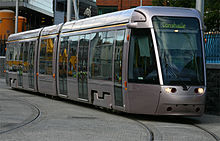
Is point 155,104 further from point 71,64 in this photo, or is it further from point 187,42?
point 71,64

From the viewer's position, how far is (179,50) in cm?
1247

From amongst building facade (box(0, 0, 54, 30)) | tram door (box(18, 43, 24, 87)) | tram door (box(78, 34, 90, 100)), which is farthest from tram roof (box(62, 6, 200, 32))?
building facade (box(0, 0, 54, 30))

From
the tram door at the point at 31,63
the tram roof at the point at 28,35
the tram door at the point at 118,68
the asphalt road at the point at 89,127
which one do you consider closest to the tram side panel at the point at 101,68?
the tram door at the point at 118,68

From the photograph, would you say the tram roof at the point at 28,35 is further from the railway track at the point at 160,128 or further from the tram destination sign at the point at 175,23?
the tram destination sign at the point at 175,23

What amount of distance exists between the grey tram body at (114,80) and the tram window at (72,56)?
12cm

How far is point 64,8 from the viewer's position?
65438mm

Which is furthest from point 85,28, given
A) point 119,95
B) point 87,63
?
point 119,95

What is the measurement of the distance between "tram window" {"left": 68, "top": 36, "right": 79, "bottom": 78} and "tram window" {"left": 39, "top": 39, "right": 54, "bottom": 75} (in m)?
2.05

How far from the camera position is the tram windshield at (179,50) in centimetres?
1235

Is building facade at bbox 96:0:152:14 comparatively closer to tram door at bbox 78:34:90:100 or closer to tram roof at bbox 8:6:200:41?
tram roof at bbox 8:6:200:41

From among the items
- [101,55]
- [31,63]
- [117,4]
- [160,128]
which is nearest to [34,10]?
[117,4]

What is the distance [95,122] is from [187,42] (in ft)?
10.0

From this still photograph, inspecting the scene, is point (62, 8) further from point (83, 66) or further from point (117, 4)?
point (83, 66)

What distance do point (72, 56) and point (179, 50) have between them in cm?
521
